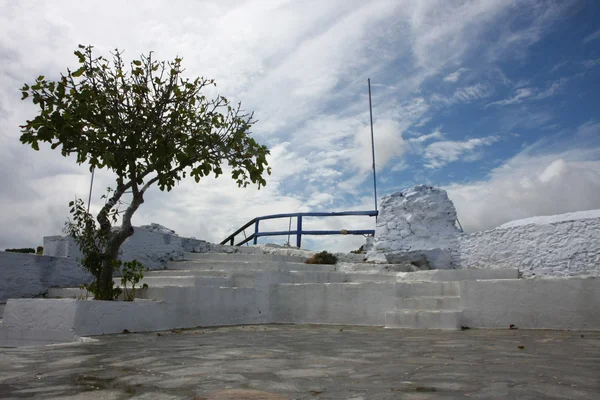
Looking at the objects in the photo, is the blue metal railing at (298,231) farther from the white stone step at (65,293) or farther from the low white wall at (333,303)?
the white stone step at (65,293)

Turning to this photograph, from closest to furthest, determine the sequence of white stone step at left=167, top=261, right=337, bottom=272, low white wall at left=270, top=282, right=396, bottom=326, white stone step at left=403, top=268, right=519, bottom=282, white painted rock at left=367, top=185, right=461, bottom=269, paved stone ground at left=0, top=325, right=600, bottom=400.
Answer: paved stone ground at left=0, top=325, right=600, bottom=400
low white wall at left=270, top=282, right=396, bottom=326
white stone step at left=403, top=268, right=519, bottom=282
white stone step at left=167, top=261, right=337, bottom=272
white painted rock at left=367, top=185, right=461, bottom=269

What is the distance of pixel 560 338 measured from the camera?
5148 millimetres

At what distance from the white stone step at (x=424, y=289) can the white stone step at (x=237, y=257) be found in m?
3.62

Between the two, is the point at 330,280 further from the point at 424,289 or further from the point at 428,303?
the point at 428,303

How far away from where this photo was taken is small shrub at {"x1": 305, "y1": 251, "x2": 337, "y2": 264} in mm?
10789

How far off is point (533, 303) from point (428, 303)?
141 centimetres

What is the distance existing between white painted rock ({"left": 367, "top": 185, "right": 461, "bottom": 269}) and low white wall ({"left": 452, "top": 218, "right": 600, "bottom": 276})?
0.69 meters

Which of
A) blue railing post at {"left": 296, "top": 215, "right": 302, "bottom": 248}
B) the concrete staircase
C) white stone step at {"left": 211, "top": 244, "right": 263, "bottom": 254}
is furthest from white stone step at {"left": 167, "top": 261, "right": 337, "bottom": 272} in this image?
blue railing post at {"left": 296, "top": 215, "right": 302, "bottom": 248}

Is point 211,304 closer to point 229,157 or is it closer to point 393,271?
point 229,157

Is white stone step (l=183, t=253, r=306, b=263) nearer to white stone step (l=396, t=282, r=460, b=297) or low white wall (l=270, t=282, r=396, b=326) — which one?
low white wall (l=270, t=282, r=396, b=326)

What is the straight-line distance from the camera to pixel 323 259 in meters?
10.9

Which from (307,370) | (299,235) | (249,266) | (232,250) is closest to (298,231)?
(299,235)

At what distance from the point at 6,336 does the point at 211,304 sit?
2.80m

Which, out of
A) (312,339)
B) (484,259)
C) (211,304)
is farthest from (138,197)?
(484,259)
